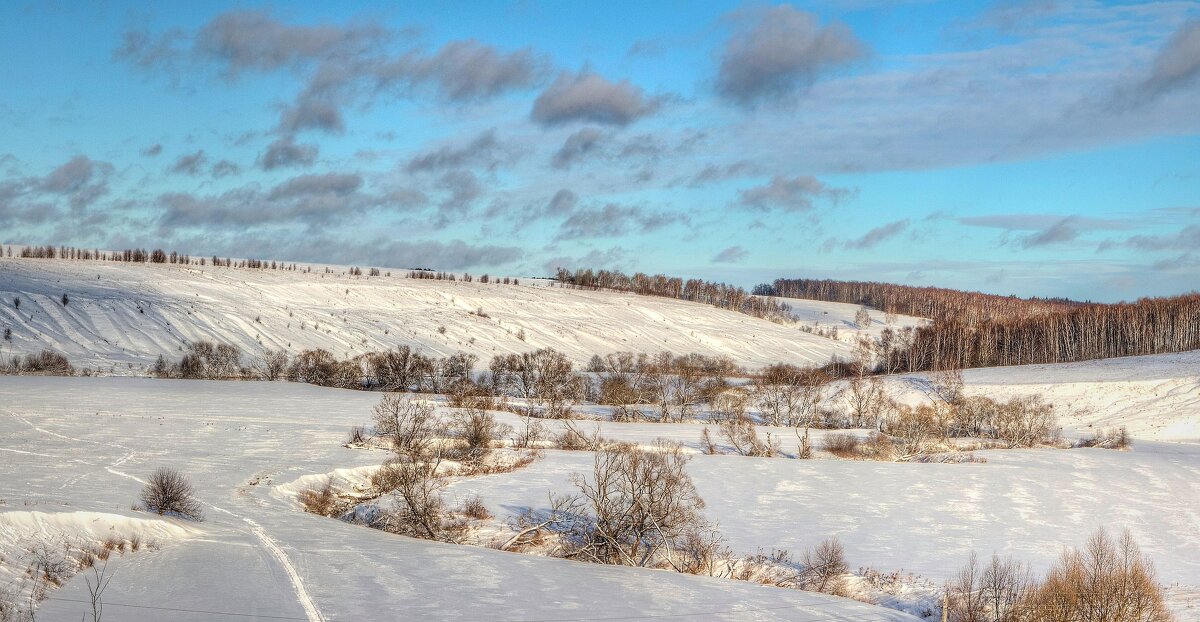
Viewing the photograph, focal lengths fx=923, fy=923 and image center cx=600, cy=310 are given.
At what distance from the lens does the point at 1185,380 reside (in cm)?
6669

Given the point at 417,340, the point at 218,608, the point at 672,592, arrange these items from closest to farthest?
the point at 218,608 < the point at 672,592 < the point at 417,340

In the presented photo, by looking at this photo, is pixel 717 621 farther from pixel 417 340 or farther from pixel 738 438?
pixel 417 340

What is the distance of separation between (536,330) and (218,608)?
271 feet

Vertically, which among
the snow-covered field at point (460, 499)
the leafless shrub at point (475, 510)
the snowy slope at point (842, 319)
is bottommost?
the leafless shrub at point (475, 510)

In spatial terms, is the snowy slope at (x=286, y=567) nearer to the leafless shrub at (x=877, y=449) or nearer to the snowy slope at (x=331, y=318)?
the leafless shrub at (x=877, y=449)

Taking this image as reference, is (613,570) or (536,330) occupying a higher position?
(536,330)

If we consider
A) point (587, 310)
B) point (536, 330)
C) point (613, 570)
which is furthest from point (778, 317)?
point (613, 570)

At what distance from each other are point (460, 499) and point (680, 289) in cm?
14673

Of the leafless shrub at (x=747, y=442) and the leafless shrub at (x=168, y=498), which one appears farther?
the leafless shrub at (x=747, y=442)

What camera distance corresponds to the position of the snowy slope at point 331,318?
6781 cm

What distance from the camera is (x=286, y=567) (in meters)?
19.0

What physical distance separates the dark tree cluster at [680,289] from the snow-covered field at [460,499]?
103m

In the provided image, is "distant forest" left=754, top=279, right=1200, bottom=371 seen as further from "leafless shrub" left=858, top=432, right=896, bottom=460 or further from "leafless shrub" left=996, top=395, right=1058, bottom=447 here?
"leafless shrub" left=858, top=432, right=896, bottom=460

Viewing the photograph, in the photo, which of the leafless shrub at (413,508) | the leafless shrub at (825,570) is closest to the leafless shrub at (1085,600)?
the leafless shrub at (825,570)
